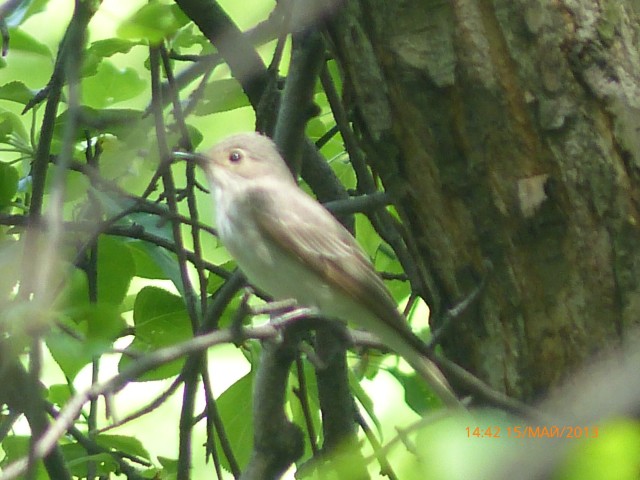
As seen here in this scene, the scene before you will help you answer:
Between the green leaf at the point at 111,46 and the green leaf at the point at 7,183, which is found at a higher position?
the green leaf at the point at 111,46

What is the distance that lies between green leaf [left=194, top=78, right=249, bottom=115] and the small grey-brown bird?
0.60 feet

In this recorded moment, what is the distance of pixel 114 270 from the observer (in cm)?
244

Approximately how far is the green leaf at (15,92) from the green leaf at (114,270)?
1.73 ft

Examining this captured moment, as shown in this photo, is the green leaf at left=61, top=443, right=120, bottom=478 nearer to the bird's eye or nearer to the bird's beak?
the bird's beak

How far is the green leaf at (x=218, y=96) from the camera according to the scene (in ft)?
9.16

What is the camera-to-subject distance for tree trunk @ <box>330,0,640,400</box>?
190cm

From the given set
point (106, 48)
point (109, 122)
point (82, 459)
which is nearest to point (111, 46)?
point (106, 48)

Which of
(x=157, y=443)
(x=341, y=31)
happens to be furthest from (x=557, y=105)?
(x=157, y=443)

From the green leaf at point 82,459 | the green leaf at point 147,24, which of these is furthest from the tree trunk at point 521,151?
the green leaf at point 82,459

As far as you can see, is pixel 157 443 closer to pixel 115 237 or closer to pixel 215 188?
pixel 215 188

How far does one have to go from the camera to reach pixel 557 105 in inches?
74.9

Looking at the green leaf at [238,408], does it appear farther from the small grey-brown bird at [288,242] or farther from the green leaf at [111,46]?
the green leaf at [111,46]

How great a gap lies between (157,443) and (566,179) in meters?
3.20

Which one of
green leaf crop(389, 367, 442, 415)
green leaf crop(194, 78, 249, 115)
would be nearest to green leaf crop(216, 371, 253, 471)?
green leaf crop(389, 367, 442, 415)
